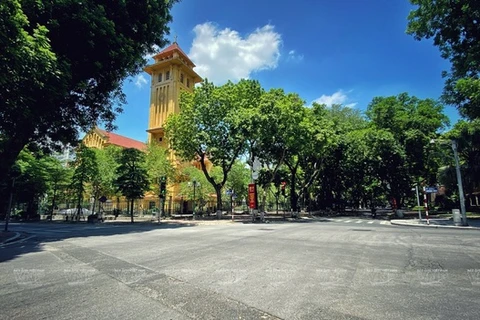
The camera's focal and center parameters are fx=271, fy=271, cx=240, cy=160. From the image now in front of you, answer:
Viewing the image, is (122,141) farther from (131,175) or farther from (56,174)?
(131,175)

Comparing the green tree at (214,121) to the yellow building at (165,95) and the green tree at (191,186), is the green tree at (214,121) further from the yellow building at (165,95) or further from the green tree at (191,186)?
the yellow building at (165,95)

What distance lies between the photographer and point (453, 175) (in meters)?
29.1

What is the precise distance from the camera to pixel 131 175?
27719 millimetres

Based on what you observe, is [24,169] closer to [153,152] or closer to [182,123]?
[153,152]

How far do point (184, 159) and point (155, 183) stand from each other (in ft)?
29.9

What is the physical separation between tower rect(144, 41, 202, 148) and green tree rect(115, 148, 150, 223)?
1987 centimetres

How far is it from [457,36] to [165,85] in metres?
42.9

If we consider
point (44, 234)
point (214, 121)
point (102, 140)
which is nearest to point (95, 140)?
point (102, 140)

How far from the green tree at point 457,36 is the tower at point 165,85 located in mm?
37618

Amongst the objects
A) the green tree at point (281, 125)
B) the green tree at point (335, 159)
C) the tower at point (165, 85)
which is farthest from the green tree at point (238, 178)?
the green tree at point (281, 125)

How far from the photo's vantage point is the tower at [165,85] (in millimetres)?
48500

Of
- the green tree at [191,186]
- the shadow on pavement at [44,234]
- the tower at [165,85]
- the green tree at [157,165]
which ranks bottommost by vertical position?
the shadow on pavement at [44,234]

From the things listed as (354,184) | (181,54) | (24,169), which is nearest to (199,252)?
(24,169)

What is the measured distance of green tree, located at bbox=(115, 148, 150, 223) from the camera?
2742 cm
